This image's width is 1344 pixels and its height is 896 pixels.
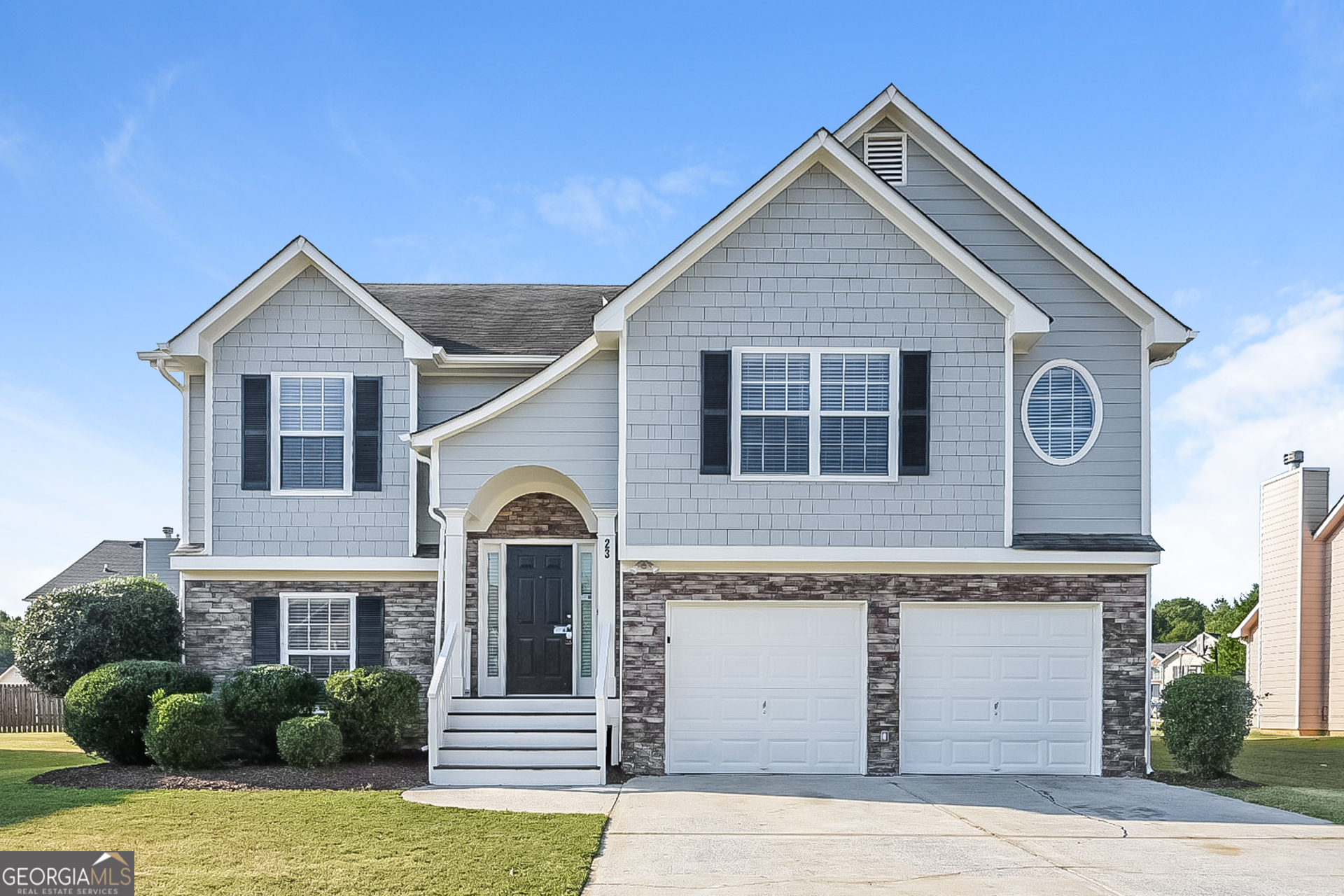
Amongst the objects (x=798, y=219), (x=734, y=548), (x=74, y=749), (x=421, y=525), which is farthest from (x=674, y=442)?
(x=74, y=749)

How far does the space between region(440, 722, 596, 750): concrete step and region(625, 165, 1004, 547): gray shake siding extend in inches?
99.1

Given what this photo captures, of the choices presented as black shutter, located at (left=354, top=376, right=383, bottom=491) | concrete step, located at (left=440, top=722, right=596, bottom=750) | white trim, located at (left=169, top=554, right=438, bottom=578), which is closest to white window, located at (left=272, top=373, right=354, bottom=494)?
black shutter, located at (left=354, top=376, right=383, bottom=491)

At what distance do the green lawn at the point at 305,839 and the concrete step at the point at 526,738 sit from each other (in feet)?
4.90

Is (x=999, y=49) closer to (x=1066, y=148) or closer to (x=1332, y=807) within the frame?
(x=1066, y=148)

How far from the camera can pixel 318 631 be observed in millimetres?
14648

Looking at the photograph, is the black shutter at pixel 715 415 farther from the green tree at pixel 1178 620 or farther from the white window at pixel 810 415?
the green tree at pixel 1178 620

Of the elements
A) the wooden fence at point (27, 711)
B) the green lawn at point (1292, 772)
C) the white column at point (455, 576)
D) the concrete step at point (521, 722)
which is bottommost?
the wooden fence at point (27, 711)

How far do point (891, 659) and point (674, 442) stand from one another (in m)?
3.84

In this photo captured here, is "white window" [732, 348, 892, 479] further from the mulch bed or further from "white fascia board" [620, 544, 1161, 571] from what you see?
the mulch bed

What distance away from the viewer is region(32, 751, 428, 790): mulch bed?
38.5 ft

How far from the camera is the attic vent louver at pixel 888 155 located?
568 inches

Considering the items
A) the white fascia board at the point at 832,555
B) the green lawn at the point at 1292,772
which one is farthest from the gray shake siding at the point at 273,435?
the green lawn at the point at 1292,772

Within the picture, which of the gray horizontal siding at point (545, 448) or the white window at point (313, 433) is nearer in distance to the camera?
the gray horizontal siding at point (545, 448)

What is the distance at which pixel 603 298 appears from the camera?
1777cm
